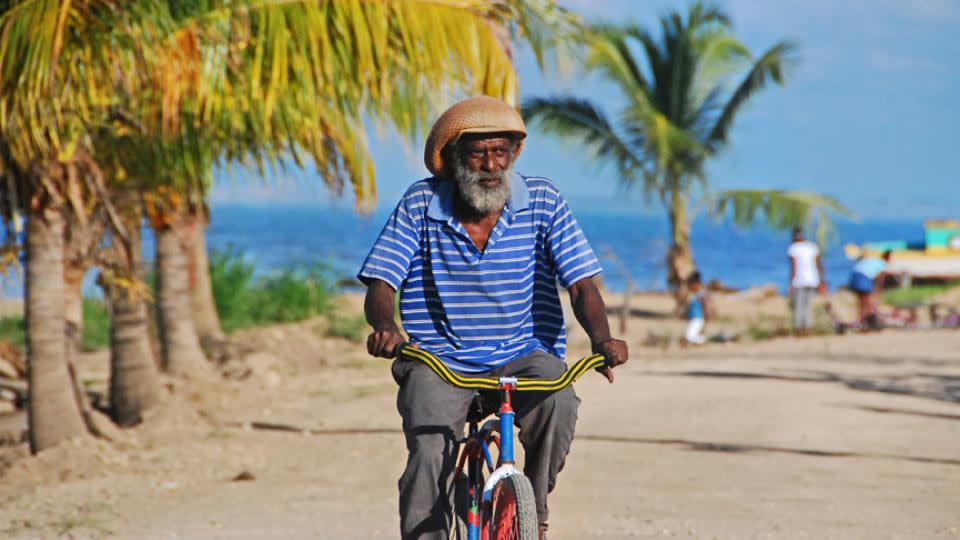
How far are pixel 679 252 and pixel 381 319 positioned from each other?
1806cm

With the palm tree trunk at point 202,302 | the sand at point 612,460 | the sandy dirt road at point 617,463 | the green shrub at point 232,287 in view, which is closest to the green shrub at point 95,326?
the green shrub at point 232,287

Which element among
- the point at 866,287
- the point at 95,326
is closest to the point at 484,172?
the point at 866,287

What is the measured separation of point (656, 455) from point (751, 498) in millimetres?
1504

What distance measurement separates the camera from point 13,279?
955 cm

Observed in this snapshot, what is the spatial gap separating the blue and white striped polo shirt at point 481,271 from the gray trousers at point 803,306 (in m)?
13.4

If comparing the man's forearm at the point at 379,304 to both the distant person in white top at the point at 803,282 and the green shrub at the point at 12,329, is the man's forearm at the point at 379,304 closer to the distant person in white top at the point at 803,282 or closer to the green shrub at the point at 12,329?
the distant person in white top at the point at 803,282

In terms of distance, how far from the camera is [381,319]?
4.29m

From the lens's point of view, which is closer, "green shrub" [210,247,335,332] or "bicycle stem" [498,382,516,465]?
"bicycle stem" [498,382,516,465]

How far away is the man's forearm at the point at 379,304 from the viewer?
430cm

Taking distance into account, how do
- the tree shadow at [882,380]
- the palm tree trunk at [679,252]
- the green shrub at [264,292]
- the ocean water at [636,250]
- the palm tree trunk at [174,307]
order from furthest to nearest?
the ocean water at [636,250] → the palm tree trunk at [679,252] → the green shrub at [264,292] → the palm tree trunk at [174,307] → the tree shadow at [882,380]

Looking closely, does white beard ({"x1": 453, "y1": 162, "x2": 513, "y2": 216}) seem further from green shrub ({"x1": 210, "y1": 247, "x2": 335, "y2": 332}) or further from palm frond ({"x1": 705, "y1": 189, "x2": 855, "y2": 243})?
palm frond ({"x1": 705, "y1": 189, "x2": 855, "y2": 243})

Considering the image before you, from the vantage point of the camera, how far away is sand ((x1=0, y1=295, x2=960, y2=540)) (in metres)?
6.94

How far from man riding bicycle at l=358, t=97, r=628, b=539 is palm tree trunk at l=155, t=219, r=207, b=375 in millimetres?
8295

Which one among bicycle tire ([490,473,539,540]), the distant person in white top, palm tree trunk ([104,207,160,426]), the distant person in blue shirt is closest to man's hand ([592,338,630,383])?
bicycle tire ([490,473,539,540])
